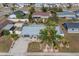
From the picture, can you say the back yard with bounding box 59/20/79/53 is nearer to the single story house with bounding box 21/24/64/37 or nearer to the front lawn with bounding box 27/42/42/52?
the single story house with bounding box 21/24/64/37

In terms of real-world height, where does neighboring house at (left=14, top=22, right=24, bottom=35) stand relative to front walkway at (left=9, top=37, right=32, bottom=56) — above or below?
above

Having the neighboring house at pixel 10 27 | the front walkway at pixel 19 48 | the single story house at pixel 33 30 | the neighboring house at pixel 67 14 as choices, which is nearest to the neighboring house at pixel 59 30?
the single story house at pixel 33 30

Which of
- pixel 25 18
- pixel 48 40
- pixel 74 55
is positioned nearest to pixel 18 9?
pixel 25 18

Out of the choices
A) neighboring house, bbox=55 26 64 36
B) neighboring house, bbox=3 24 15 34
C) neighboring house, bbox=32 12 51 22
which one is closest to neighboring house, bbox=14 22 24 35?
neighboring house, bbox=3 24 15 34

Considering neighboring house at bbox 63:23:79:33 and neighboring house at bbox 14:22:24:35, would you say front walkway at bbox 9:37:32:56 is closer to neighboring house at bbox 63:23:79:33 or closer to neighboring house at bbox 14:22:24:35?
neighboring house at bbox 14:22:24:35

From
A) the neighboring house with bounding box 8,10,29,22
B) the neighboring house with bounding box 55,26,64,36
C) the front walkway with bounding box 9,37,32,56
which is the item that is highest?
the neighboring house with bounding box 8,10,29,22

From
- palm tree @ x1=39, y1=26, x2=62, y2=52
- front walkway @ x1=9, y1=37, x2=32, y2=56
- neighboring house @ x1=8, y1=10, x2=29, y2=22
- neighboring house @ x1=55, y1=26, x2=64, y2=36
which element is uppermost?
neighboring house @ x1=8, y1=10, x2=29, y2=22

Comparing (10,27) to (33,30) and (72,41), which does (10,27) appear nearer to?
(33,30)

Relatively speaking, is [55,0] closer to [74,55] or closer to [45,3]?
[45,3]

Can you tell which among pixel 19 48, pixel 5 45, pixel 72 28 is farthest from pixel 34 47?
pixel 72 28

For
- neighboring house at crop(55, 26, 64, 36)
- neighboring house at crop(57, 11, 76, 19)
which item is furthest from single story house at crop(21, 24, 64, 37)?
neighboring house at crop(57, 11, 76, 19)

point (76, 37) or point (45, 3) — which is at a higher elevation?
point (45, 3)
